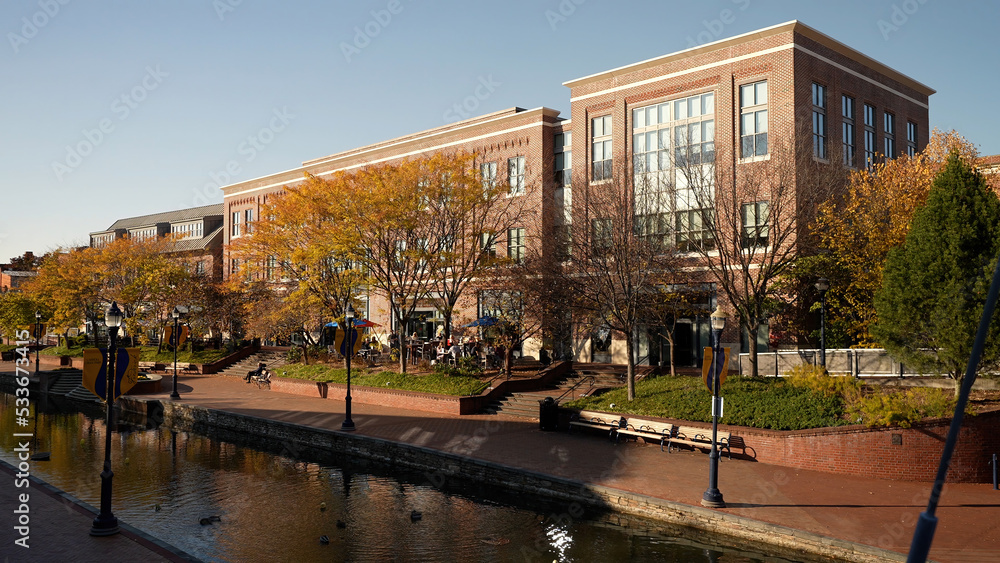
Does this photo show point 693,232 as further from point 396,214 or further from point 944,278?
point 396,214

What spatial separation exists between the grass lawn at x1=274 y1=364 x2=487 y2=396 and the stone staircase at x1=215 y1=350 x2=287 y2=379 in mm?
4896

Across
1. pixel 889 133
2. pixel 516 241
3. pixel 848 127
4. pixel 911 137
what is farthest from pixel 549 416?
pixel 911 137

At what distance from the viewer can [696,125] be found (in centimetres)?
3241

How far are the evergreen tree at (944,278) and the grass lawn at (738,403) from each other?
2.53m

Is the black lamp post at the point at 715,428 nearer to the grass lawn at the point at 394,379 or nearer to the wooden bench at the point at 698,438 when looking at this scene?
the wooden bench at the point at 698,438

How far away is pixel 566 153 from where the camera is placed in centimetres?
3884

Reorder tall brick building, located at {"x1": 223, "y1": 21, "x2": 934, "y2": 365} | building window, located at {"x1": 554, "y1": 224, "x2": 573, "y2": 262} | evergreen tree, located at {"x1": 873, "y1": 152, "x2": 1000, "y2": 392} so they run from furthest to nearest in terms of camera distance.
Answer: tall brick building, located at {"x1": 223, "y1": 21, "x2": 934, "y2": 365}, building window, located at {"x1": 554, "y1": 224, "x2": 573, "y2": 262}, evergreen tree, located at {"x1": 873, "y1": 152, "x2": 1000, "y2": 392}

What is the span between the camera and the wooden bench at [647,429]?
20.2m

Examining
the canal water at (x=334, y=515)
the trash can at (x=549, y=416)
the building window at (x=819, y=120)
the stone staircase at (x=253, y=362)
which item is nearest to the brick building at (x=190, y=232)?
the stone staircase at (x=253, y=362)

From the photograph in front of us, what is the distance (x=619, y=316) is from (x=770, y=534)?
1160 cm

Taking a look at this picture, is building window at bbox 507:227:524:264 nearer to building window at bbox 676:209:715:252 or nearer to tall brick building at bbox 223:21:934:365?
tall brick building at bbox 223:21:934:365

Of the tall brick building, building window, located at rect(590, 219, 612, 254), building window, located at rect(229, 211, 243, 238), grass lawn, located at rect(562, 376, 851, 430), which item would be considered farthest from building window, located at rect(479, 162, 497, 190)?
building window, located at rect(229, 211, 243, 238)

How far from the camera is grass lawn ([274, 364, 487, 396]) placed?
28.1 metres

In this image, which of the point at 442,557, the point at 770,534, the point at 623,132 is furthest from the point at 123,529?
the point at 623,132
